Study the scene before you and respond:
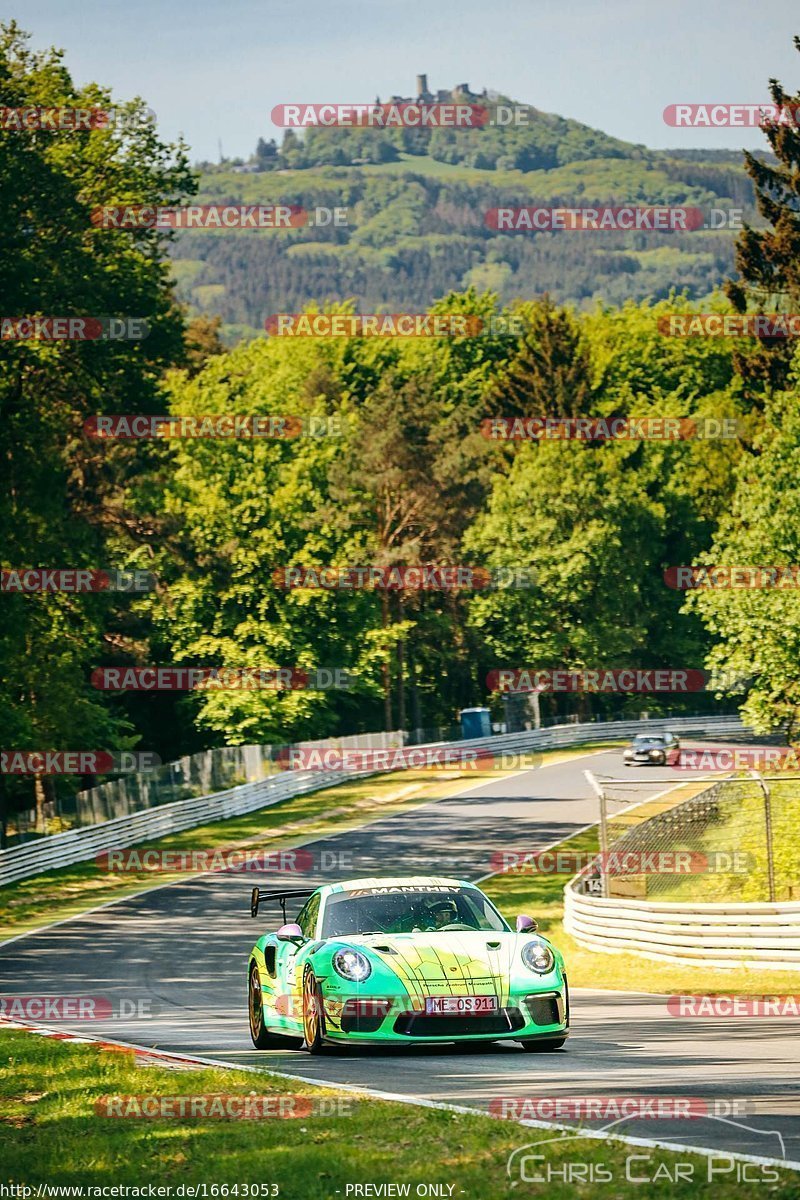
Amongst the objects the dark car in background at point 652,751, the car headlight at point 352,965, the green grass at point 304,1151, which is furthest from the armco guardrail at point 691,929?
the dark car in background at point 652,751

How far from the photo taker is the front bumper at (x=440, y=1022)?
11.2 m

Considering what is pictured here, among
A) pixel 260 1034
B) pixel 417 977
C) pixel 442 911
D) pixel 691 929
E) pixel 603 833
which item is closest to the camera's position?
pixel 417 977

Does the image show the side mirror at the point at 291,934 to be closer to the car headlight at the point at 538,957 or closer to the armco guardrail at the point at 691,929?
the car headlight at the point at 538,957

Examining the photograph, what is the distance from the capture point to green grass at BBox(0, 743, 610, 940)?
35031 millimetres

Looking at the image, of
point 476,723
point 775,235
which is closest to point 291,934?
point 775,235

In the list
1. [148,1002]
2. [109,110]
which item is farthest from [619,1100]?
[109,110]

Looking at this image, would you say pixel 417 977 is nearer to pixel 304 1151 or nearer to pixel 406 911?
pixel 406 911

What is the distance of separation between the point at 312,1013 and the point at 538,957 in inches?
65.8

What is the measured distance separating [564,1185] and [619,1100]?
6.38ft

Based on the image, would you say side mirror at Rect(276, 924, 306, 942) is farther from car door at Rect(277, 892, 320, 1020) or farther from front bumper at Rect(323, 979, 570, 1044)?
front bumper at Rect(323, 979, 570, 1044)

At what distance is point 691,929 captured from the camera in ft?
70.5

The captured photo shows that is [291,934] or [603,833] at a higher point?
[291,934]

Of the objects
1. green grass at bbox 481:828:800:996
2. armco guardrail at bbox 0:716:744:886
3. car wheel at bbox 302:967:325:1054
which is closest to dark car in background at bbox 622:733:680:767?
armco guardrail at bbox 0:716:744:886

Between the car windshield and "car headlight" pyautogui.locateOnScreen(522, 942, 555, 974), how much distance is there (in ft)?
2.04
